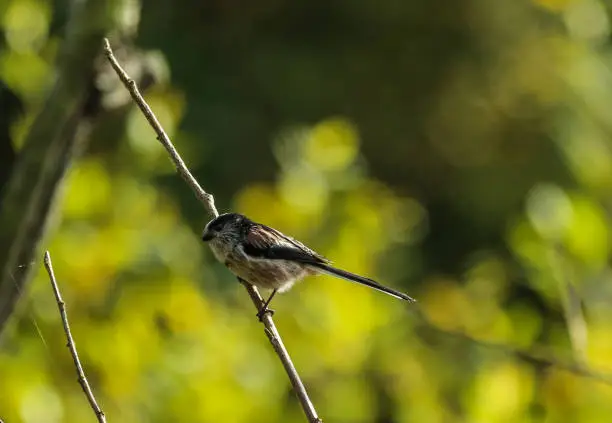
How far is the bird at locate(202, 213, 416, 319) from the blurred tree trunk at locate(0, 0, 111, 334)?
1.54 ft

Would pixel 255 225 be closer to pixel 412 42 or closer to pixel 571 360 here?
pixel 571 360

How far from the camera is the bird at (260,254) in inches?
115

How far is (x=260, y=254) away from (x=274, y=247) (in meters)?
0.08

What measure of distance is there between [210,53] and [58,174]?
6739mm

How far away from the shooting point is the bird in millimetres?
2918

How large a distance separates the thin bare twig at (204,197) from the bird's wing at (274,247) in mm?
351

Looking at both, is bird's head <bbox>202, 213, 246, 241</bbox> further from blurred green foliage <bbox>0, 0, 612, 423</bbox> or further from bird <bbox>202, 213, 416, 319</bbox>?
blurred green foliage <bbox>0, 0, 612, 423</bbox>

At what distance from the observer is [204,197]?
2381 mm

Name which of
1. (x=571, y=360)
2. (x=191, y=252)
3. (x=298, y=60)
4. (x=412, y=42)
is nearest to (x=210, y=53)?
(x=298, y=60)

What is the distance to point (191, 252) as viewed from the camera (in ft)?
11.2

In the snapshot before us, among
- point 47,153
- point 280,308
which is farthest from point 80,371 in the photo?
point 280,308

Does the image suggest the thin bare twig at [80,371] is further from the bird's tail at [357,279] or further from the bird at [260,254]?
the bird at [260,254]

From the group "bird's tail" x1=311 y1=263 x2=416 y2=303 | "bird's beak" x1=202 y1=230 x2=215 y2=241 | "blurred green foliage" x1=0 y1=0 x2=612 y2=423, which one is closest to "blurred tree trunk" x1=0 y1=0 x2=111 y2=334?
"blurred green foliage" x1=0 y1=0 x2=612 y2=423

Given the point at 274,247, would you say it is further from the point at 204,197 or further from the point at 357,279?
the point at 204,197
